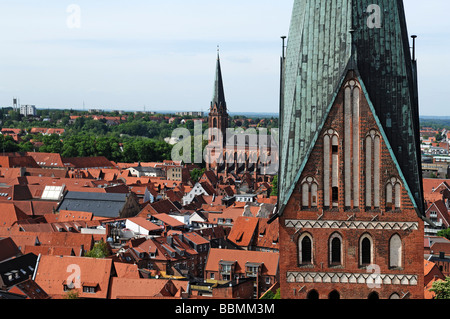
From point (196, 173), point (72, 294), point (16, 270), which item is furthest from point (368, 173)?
point (196, 173)

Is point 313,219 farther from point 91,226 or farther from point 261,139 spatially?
point 261,139

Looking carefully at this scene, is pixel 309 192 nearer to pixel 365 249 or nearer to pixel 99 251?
pixel 365 249

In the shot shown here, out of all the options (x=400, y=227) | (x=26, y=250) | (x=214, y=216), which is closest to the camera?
(x=400, y=227)

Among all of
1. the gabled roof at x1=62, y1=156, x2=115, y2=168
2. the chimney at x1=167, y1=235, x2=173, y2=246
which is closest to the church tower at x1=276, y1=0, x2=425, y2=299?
the chimney at x1=167, y1=235, x2=173, y2=246

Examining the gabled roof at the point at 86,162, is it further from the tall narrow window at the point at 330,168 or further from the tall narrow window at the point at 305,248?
the tall narrow window at the point at 330,168

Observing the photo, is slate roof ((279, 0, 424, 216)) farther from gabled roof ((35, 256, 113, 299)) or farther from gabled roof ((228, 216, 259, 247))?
gabled roof ((228, 216, 259, 247))

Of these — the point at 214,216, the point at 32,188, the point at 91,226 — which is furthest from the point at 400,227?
the point at 32,188
